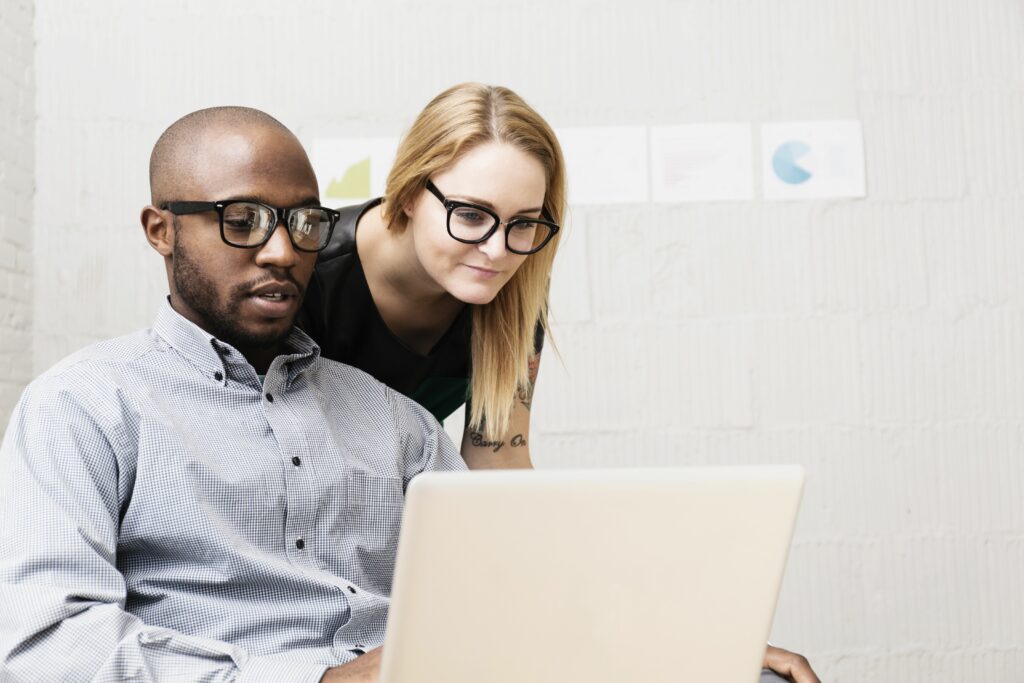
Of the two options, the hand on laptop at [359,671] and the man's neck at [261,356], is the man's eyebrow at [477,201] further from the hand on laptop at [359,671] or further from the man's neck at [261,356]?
the hand on laptop at [359,671]

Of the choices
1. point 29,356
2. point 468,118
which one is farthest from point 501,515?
point 29,356

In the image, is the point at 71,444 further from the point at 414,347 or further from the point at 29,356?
the point at 29,356

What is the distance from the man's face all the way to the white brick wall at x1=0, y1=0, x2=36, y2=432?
181 cm

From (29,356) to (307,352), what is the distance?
1.88 m

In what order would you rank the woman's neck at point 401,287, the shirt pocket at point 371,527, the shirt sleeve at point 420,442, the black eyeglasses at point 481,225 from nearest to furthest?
the shirt pocket at point 371,527 → the shirt sleeve at point 420,442 → the black eyeglasses at point 481,225 → the woman's neck at point 401,287

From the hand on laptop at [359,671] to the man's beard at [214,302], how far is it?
Answer: 472 mm

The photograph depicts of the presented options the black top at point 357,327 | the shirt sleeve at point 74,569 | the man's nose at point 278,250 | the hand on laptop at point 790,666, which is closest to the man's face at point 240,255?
the man's nose at point 278,250

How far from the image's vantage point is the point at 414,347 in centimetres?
188

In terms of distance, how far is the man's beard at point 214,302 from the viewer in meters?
1.30

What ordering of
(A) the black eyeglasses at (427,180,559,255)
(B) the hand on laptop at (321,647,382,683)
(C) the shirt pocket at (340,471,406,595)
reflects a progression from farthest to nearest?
(A) the black eyeglasses at (427,180,559,255) → (C) the shirt pocket at (340,471,406,595) → (B) the hand on laptop at (321,647,382,683)

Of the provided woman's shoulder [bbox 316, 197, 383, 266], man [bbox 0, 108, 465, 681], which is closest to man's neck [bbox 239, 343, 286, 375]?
man [bbox 0, 108, 465, 681]

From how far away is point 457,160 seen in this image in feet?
5.37

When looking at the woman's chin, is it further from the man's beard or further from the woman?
the man's beard

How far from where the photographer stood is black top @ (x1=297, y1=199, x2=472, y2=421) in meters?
1.78
